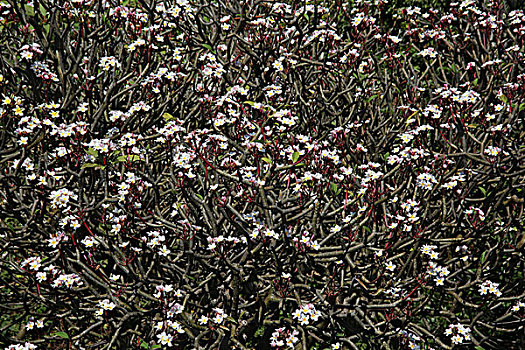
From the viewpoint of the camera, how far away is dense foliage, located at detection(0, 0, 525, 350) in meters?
3.09

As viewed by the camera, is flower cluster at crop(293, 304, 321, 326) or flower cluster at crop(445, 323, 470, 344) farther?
flower cluster at crop(445, 323, 470, 344)

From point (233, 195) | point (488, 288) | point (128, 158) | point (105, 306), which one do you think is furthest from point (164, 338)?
point (488, 288)

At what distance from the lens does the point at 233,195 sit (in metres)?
3.12

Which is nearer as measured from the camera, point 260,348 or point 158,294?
point 158,294

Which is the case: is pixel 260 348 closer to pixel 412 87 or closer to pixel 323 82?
pixel 323 82

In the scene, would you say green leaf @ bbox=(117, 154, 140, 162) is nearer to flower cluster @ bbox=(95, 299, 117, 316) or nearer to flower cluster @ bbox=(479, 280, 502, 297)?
flower cluster @ bbox=(95, 299, 117, 316)

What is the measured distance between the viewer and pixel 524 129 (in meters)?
3.74

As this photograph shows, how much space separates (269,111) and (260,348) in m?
1.56

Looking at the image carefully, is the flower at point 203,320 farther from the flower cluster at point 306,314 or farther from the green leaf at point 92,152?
the green leaf at point 92,152

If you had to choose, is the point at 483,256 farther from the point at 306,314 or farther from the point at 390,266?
the point at 306,314

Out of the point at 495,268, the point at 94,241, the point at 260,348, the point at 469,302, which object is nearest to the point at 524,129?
the point at 495,268

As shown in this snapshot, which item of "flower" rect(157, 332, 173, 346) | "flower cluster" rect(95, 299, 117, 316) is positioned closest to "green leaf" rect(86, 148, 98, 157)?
"flower cluster" rect(95, 299, 117, 316)

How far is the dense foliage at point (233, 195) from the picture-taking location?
309 centimetres

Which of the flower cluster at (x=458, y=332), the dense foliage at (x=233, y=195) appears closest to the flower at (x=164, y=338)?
the dense foliage at (x=233, y=195)
